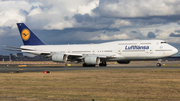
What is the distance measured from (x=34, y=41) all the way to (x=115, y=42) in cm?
2055

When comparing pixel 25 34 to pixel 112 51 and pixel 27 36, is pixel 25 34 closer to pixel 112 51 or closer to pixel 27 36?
pixel 27 36

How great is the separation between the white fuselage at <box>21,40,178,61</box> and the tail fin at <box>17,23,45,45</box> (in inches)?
216

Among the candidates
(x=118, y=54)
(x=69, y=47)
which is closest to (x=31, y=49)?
(x=69, y=47)

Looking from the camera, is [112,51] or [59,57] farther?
[112,51]

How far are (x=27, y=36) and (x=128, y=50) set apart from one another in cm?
2564

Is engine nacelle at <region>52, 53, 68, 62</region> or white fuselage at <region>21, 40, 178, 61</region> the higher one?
white fuselage at <region>21, 40, 178, 61</region>

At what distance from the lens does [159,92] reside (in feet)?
49.3

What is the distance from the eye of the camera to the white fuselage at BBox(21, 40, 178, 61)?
45156mm

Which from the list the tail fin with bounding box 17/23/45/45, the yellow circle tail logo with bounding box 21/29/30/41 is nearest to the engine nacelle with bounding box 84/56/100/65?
the tail fin with bounding box 17/23/45/45

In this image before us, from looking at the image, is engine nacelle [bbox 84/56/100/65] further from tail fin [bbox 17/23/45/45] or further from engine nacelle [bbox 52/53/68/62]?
tail fin [bbox 17/23/45/45]

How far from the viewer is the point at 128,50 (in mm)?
46562

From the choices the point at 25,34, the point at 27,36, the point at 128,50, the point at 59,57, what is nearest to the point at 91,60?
the point at 59,57

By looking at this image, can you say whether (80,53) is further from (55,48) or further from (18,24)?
(18,24)

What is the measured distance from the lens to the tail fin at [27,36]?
2259 inches
